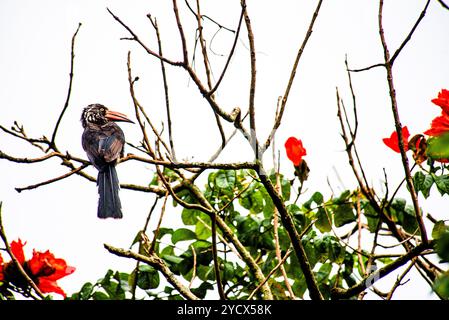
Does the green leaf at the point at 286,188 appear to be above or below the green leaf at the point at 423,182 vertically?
above

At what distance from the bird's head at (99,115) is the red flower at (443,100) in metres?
2.64

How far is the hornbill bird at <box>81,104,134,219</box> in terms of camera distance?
3.18 m

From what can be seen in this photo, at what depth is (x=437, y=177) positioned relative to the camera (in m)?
2.35

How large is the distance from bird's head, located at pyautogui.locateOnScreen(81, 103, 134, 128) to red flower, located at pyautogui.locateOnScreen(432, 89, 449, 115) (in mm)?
2643

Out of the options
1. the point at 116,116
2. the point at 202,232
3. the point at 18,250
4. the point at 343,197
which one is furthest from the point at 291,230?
the point at 116,116

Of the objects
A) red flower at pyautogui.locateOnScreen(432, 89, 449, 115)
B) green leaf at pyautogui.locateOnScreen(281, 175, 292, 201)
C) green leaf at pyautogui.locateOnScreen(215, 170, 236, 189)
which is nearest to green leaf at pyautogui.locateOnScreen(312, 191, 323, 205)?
green leaf at pyautogui.locateOnScreen(281, 175, 292, 201)

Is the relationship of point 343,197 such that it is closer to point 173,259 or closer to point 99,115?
point 173,259

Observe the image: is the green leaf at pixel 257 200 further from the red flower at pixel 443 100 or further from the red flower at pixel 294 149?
the red flower at pixel 443 100

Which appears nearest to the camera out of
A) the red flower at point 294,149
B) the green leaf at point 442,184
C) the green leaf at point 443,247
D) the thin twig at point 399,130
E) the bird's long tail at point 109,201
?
the green leaf at point 443,247

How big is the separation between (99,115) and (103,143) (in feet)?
3.02

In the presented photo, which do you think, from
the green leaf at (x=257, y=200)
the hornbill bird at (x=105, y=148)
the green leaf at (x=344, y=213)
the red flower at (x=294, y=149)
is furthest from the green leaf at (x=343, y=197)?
the hornbill bird at (x=105, y=148)

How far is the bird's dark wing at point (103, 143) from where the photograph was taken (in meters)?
3.46
